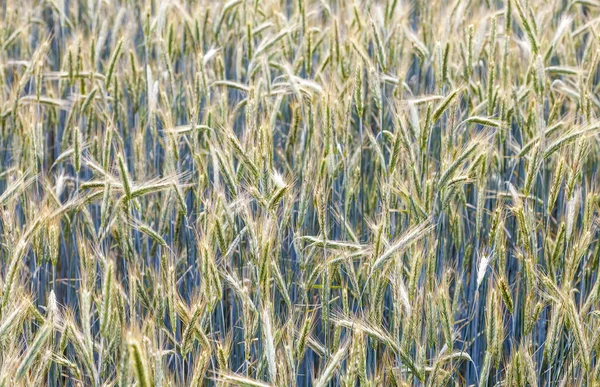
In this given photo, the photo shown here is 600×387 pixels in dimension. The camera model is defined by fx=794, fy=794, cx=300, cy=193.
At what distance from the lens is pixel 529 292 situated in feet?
7.06

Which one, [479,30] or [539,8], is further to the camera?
[539,8]

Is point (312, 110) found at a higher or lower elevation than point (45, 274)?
higher

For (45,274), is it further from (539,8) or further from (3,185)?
(539,8)

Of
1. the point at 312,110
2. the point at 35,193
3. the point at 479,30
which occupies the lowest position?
the point at 35,193

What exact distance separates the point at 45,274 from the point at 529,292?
157 centimetres

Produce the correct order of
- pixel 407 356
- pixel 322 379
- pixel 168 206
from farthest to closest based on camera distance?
pixel 168 206 < pixel 407 356 < pixel 322 379

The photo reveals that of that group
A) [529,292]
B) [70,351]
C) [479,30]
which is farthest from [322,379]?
[479,30]

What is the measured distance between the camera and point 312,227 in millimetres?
2795

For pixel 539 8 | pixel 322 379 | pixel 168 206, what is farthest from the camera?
pixel 539 8

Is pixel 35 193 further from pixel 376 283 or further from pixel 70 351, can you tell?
pixel 376 283

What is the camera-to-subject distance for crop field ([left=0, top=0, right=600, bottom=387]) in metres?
2.06

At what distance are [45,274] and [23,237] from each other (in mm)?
669

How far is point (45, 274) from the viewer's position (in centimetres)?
268

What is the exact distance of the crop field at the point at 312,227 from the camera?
206 centimetres
